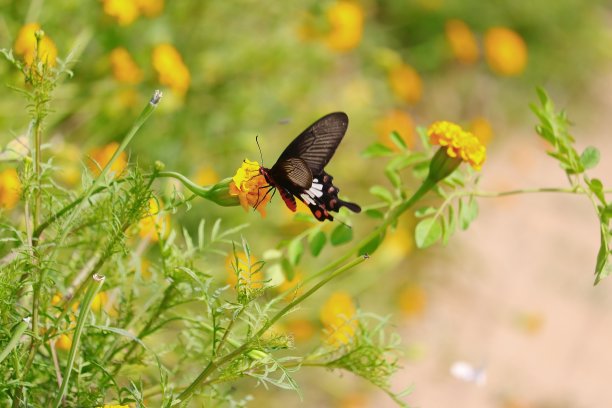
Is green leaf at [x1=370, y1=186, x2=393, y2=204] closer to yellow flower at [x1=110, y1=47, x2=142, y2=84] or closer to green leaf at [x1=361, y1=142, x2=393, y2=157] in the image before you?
green leaf at [x1=361, y1=142, x2=393, y2=157]

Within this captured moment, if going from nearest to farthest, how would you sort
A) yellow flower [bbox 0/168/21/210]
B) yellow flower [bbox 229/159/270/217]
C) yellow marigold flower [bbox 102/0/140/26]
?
yellow flower [bbox 229/159/270/217], yellow flower [bbox 0/168/21/210], yellow marigold flower [bbox 102/0/140/26]

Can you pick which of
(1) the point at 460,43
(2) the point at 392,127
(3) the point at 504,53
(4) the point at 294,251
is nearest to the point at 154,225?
(4) the point at 294,251

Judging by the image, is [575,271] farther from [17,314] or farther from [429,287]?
[17,314]

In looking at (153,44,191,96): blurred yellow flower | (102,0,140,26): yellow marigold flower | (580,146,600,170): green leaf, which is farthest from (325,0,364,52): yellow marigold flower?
(580,146,600,170): green leaf

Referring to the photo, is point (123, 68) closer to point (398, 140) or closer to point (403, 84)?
point (398, 140)

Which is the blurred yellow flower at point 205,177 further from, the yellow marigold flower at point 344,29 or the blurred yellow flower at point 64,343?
the blurred yellow flower at point 64,343

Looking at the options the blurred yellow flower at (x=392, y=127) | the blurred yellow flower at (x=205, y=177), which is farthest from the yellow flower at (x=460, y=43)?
the blurred yellow flower at (x=205, y=177)
